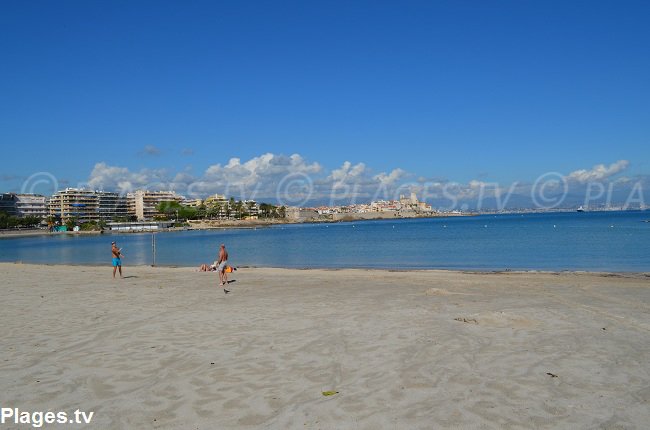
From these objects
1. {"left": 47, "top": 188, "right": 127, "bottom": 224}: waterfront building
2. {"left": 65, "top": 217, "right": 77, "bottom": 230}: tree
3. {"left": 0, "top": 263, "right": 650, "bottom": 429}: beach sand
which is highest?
{"left": 47, "top": 188, "right": 127, "bottom": 224}: waterfront building

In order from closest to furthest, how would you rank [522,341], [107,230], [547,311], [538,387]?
[538,387] < [522,341] < [547,311] < [107,230]

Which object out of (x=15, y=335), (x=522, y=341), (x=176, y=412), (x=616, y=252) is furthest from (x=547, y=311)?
(x=616, y=252)

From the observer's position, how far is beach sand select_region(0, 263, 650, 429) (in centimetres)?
570

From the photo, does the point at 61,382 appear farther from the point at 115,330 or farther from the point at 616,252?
the point at 616,252

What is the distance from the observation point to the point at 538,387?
6465 millimetres

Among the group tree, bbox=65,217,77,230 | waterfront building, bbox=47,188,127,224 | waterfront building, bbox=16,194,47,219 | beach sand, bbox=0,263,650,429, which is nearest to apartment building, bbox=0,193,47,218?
waterfront building, bbox=16,194,47,219

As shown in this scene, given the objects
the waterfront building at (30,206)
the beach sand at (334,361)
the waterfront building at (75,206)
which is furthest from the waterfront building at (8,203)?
the beach sand at (334,361)

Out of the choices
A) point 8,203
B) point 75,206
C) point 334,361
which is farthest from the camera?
point 75,206

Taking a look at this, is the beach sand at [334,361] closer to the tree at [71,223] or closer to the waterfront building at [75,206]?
the tree at [71,223]

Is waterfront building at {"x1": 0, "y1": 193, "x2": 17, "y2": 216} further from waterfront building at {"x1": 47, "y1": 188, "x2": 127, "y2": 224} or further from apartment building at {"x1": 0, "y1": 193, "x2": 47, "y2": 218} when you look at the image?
waterfront building at {"x1": 47, "y1": 188, "x2": 127, "y2": 224}

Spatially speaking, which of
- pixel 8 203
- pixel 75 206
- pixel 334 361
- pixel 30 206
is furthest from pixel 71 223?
pixel 334 361

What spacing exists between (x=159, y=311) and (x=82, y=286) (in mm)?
7571

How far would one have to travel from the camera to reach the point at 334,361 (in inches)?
307

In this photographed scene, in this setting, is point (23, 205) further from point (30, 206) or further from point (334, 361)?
point (334, 361)
